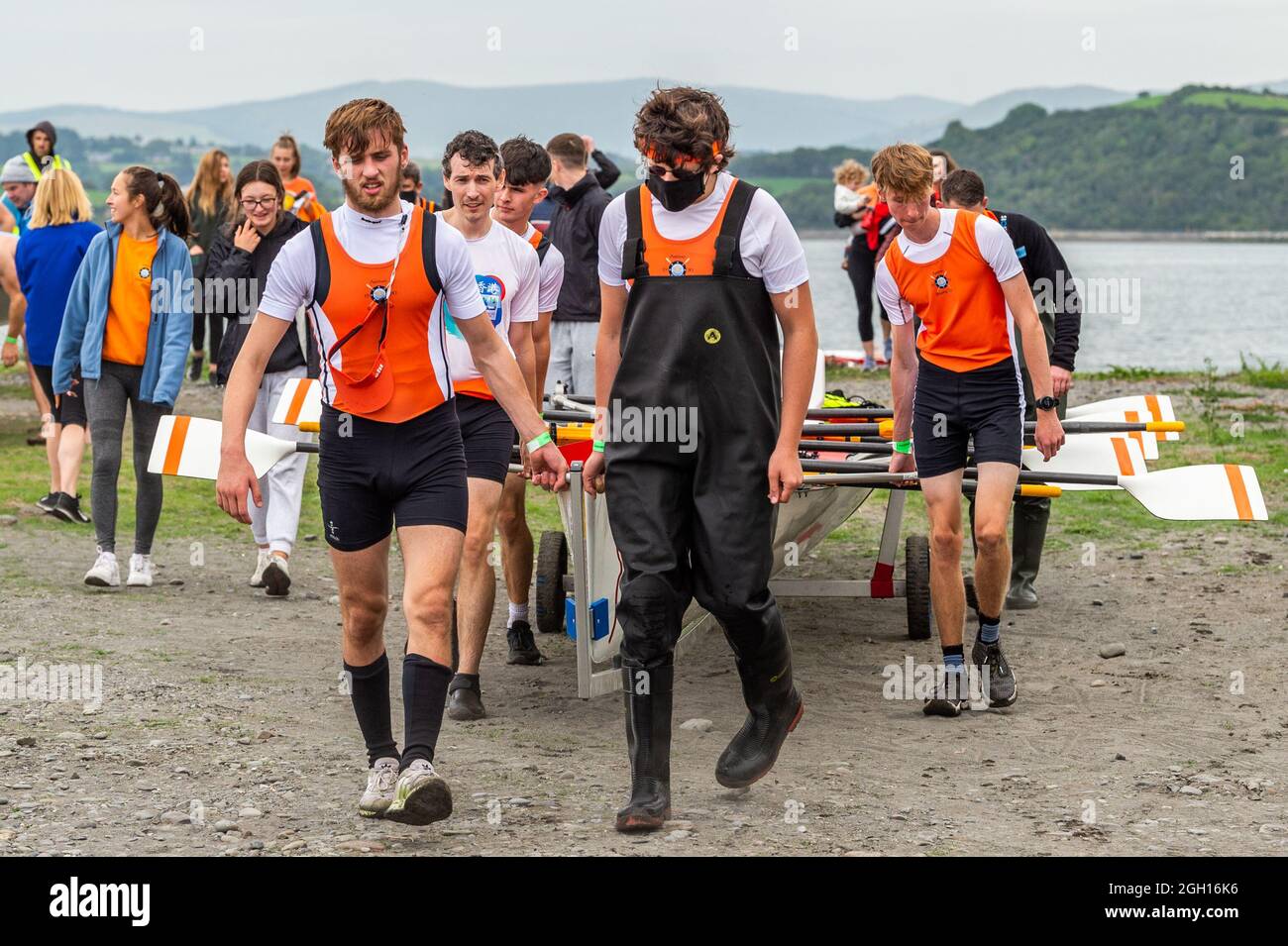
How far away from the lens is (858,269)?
58.0ft

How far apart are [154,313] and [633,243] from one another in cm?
455

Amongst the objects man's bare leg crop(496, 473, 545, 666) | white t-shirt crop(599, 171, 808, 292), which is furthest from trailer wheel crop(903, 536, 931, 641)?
white t-shirt crop(599, 171, 808, 292)

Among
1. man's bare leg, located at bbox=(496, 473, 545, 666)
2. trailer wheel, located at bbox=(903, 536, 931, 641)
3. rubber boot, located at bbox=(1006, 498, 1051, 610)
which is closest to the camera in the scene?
man's bare leg, located at bbox=(496, 473, 545, 666)

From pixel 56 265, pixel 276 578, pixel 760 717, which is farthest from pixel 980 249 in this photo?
pixel 56 265

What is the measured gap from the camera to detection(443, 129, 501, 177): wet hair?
656 cm

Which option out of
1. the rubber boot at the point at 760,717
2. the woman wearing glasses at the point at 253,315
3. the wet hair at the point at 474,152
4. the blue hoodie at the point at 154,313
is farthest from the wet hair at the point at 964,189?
Answer: the blue hoodie at the point at 154,313

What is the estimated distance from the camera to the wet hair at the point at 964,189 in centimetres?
782

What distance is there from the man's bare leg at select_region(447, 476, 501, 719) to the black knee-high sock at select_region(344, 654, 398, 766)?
1.20m

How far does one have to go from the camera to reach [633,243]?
5.23 meters

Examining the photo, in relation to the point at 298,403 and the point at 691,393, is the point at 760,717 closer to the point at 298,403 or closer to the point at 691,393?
the point at 691,393

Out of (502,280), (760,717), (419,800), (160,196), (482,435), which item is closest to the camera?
(419,800)

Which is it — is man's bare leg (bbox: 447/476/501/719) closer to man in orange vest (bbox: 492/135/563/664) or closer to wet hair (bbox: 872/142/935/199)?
man in orange vest (bbox: 492/135/563/664)

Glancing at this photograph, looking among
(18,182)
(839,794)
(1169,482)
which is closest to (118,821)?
(839,794)

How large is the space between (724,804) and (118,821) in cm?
187
